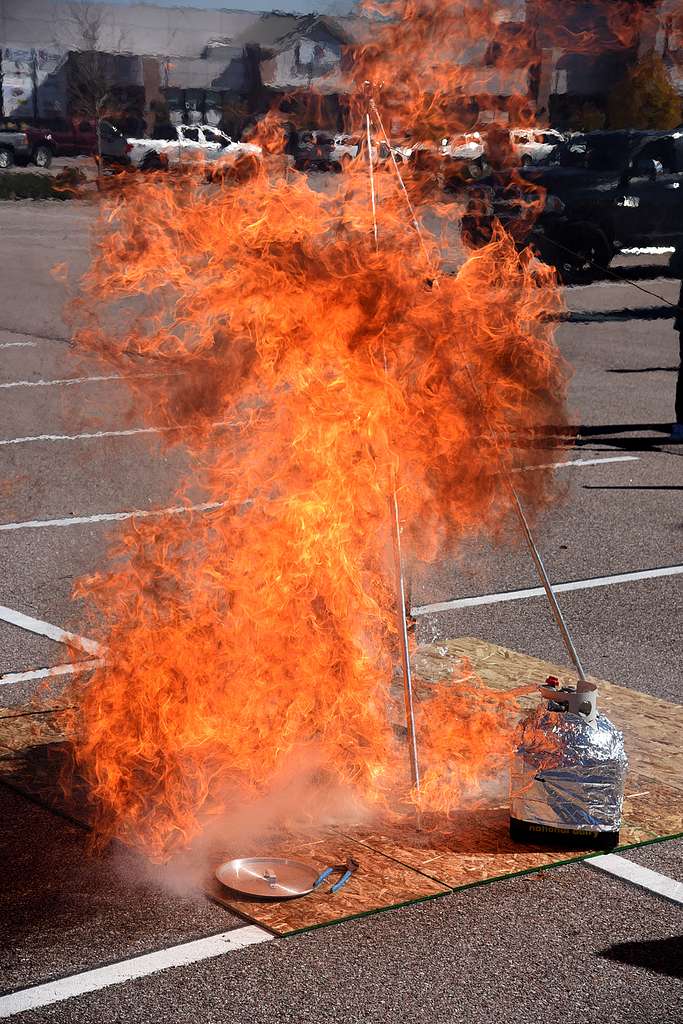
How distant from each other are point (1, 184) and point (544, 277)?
94.0 ft

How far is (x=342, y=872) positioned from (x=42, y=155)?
27.8 meters

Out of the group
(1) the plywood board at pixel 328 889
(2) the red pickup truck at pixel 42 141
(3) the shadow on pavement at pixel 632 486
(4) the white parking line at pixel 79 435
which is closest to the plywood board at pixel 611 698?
(1) the plywood board at pixel 328 889

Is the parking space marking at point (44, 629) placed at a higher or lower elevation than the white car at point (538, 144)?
lower

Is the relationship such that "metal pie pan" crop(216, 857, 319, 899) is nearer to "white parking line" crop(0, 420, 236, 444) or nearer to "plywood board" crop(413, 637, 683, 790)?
"plywood board" crop(413, 637, 683, 790)

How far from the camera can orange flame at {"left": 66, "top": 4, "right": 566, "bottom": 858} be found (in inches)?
209

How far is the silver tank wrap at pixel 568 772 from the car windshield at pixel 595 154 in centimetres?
2105

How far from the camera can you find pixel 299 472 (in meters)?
5.56

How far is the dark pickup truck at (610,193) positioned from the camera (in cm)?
2425

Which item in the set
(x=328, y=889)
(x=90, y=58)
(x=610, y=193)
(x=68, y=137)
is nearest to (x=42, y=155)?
(x=68, y=137)

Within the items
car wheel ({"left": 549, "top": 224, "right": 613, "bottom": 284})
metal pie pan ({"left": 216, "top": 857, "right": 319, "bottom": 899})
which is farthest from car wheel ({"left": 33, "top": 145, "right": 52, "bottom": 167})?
metal pie pan ({"left": 216, "top": 857, "right": 319, "bottom": 899})

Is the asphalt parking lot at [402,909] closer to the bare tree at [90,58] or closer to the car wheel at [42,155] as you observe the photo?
the bare tree at [90,58]

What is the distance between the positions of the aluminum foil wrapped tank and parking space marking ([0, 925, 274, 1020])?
1.13 metres

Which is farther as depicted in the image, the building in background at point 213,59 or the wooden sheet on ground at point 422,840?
the building in background at point 213,59

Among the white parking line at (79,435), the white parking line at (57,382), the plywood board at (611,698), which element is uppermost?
the white parking line at (57,382)
